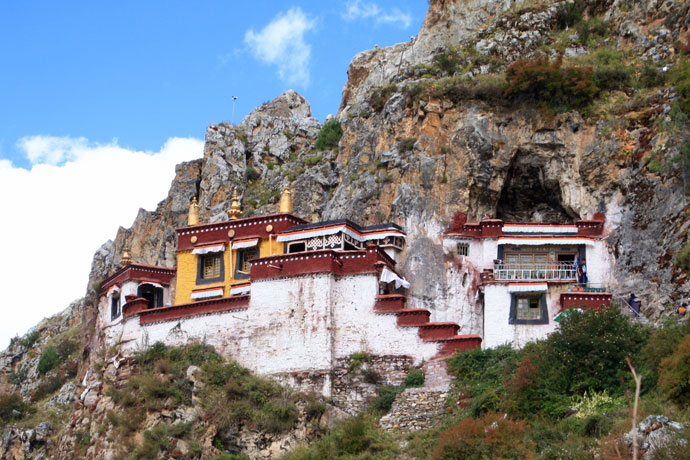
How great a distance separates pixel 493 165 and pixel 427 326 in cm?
Result: 986

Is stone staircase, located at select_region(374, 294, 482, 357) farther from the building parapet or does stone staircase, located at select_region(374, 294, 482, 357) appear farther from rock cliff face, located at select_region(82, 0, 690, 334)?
the building parapet

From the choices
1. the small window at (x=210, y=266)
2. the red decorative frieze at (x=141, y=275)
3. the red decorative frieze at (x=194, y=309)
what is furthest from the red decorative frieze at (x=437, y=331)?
the red decorative frieze at (x=141, y=275)

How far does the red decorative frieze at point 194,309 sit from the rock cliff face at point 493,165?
406 cm

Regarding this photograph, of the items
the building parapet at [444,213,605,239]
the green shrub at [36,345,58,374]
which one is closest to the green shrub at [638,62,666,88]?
the building parapet at [444,213,605,239]

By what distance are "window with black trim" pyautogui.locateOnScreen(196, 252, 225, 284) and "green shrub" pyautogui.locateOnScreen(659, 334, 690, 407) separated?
21249mm

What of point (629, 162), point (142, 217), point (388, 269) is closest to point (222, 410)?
point (388, 269)

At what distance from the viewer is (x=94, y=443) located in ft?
124

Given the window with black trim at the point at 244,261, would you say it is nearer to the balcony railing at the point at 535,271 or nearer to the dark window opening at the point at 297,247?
the dark window opening at the point at 297,247

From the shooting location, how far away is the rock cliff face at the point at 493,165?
4022 cm

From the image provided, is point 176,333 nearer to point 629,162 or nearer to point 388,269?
point 388,269

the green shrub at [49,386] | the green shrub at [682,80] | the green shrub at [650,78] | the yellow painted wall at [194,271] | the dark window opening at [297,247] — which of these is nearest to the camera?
the green shrub at [682,80]

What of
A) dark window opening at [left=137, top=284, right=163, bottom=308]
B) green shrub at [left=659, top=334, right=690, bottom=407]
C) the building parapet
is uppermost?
the building parapet

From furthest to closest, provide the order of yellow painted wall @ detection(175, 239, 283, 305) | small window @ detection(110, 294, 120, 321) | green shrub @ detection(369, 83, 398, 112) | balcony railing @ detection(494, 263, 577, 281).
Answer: green shrub @ detection(369, 83, 398, 112) < small window @ detection(110, 294, 120, 321) < yellow painted wall @ detection(175, 239, 283, 305) < balcony railing @ detection(494, 263, 577, 281)

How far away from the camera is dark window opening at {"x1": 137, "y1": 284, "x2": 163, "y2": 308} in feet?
143
